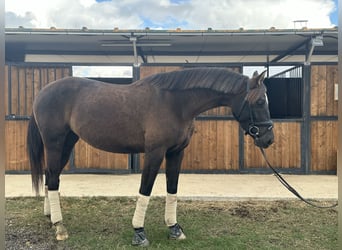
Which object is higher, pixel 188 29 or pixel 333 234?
pixel 188 29

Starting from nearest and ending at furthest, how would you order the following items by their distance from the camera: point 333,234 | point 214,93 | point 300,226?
point 214,93 < point 333,234 < point 300,226

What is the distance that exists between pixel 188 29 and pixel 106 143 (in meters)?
2.89

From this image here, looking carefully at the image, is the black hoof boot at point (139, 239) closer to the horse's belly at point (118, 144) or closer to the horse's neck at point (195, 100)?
the horse's belly at point (118, 144)

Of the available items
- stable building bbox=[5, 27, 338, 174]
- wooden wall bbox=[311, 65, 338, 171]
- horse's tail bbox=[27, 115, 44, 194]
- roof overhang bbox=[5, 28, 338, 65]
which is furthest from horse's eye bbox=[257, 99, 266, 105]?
wooden wall bbox=[311, 65, 338, 171]

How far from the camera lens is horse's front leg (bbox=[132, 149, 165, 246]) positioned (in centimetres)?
237

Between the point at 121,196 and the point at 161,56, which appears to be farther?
the point at 161,56

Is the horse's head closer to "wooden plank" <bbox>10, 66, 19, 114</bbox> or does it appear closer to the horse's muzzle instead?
the horse's muzzle

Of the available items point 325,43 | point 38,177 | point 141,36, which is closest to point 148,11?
point 141,36

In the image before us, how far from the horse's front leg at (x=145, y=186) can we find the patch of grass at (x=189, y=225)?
0.11 metres

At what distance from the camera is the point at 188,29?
479cm

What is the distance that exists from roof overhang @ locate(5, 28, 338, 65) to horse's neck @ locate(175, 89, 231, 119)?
2566 mm

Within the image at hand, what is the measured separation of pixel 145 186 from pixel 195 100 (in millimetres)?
796

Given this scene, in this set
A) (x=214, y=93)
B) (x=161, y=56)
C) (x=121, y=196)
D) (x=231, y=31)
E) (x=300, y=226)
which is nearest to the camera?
(x=214, y=93)

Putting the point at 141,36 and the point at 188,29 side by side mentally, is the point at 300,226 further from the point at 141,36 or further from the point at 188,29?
the point at 141,36
